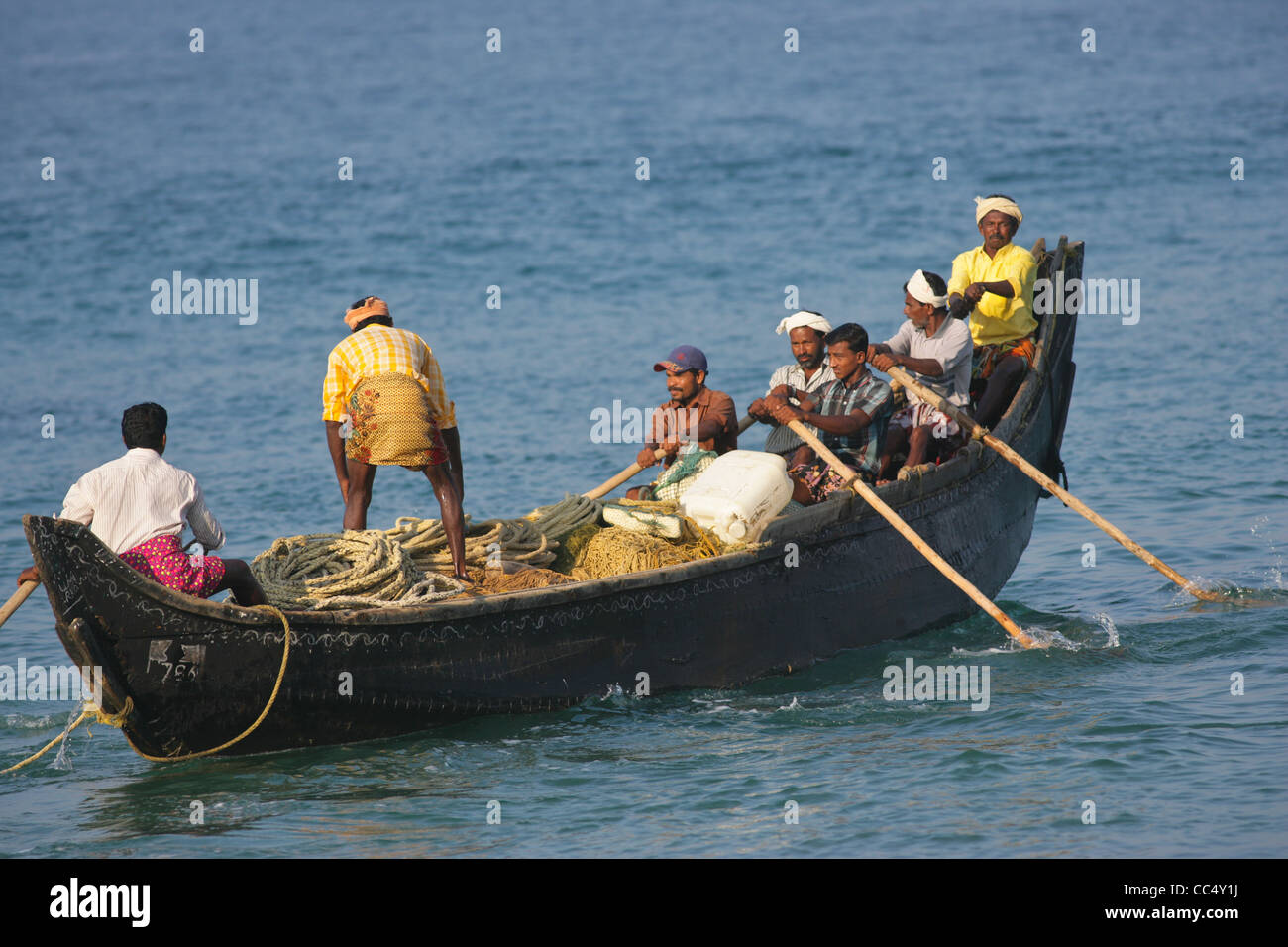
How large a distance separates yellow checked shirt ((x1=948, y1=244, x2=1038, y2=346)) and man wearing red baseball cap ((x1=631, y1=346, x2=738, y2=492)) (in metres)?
2.18

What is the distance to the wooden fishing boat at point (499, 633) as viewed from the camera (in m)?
6.83

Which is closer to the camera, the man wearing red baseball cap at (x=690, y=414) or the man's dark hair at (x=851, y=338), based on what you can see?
the man wearing red baseball cap at (x=690, y=414)

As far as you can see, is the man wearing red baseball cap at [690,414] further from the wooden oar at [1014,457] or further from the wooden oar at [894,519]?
the wooden oar at [1014,457]

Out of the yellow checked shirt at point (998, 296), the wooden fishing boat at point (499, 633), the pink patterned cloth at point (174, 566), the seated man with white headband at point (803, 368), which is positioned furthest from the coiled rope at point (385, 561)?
the yellow checked shirt at point (998, 296)

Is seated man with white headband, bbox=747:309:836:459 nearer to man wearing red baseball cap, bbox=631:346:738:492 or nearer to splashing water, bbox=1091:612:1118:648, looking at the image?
man wearing red baseball cap, bbox=631:346:738:492

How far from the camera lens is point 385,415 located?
798cm

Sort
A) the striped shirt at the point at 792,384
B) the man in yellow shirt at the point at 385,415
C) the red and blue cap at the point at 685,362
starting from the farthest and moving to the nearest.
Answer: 1. the striped shirt at the point at 792,384
2. the red and blue cap at the point at 685,362
3. the man in yellow shirt at the point at 385,415

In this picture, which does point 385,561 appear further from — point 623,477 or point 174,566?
point 623,477

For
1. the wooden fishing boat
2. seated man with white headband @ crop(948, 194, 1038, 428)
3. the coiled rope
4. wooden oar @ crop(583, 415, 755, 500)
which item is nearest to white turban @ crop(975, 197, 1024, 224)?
seated man with white headband @ crop(948, 194, 1038, 428)

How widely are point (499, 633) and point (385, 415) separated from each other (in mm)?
1303

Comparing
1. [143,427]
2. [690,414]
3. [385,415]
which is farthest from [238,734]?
[690,414]

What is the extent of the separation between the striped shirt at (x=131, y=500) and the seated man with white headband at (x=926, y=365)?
4115 mm

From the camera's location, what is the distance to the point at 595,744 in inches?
310

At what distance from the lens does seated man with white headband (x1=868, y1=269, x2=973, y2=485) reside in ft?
30.7
